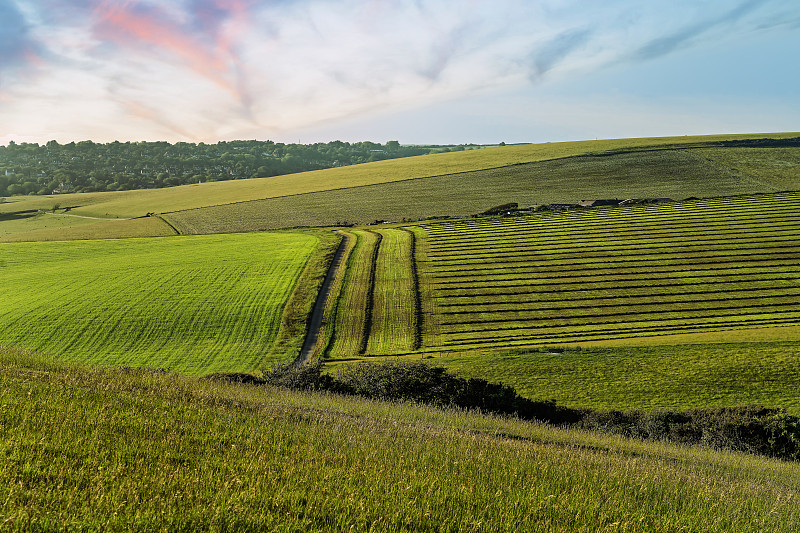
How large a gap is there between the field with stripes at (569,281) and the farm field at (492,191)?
19714 millimetres

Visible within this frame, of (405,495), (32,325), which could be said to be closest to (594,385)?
(405,495)

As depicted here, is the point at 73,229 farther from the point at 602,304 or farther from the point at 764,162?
the point at 764,162

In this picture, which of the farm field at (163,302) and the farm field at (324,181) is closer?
the farm field at (163,302)

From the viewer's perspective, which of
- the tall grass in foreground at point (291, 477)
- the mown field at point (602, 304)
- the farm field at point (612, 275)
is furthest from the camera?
the farm field at point (612, 275)

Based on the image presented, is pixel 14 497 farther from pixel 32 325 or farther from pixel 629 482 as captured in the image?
pixel 32 325

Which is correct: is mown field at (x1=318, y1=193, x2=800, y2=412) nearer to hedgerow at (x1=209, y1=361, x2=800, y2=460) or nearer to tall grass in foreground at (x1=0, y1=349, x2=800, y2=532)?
hedgerow at (x1=209, y1=361, x2=800, y2=460)

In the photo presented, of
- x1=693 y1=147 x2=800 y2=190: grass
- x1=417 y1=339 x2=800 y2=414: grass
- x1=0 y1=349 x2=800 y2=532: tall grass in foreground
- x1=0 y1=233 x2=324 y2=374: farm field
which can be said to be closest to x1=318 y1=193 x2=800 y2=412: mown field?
x1=417 y1=339 x2=800 y2=414: grass

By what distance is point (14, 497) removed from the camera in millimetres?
5156

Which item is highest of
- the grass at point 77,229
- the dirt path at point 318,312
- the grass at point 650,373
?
the grass at point 77,229

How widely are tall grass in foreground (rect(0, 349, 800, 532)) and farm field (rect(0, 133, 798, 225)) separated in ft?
414

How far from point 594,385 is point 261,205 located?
324ft

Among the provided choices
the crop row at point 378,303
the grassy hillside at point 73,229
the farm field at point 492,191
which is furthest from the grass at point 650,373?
the grassy hillside at point 73,229

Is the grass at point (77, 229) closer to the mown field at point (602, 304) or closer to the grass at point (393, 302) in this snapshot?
the mown field at point (602, 304)

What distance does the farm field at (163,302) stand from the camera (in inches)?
1641
